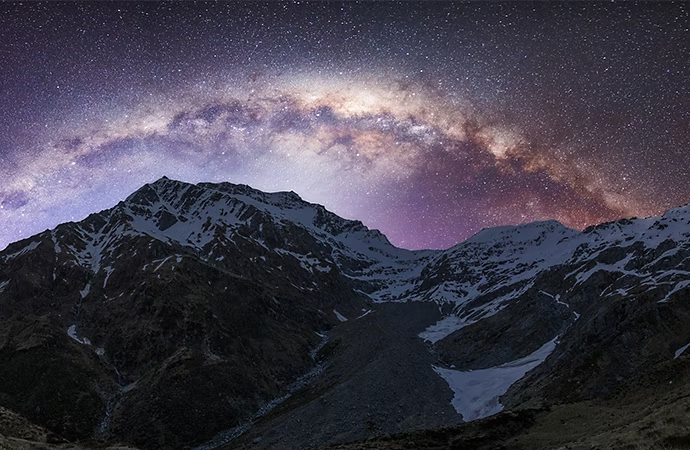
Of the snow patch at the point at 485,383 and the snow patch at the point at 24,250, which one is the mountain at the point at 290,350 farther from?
the snow patch at the point at 24,250

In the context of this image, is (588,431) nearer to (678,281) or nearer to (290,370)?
(678,281)

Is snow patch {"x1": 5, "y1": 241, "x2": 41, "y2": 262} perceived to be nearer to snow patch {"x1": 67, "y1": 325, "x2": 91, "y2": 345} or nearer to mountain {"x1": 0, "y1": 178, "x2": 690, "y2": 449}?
mountain {"x1": 0, "y1": 178, "x2": 690, "y2": 449}

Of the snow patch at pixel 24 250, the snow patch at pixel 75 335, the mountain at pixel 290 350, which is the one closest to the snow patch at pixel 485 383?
the mountain at pixel 290 350

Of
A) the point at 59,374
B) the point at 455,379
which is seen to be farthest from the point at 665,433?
the point at 59,374

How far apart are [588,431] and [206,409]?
2885 inches

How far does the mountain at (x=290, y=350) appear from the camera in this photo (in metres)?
75.6

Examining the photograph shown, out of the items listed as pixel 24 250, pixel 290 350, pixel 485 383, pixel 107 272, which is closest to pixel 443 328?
pixel 290 350

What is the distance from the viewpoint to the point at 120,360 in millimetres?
109438

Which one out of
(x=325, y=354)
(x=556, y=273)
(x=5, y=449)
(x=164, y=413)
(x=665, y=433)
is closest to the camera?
(x=665, y=433)

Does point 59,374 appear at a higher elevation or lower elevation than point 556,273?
higher

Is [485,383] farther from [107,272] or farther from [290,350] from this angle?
[107,272]

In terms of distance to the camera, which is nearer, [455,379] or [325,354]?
[455,379]

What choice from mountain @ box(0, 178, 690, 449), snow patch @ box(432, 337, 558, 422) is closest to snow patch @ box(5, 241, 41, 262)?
mountain @ box(0, 178, 690, 449)

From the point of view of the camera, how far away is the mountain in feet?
248
